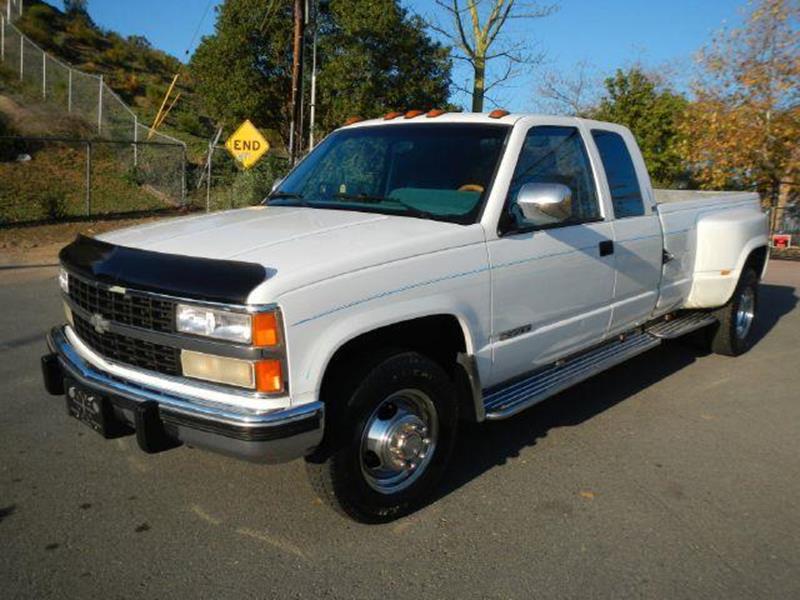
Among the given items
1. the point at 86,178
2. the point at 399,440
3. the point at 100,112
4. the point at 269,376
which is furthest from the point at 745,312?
the point at 100,112

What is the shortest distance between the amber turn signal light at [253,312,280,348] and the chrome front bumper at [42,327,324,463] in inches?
11.0

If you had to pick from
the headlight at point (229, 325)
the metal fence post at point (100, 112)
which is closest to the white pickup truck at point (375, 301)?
the headlight at point (229, 325)

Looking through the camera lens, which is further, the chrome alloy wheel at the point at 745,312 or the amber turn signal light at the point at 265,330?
the chrome alloy wheel at the point at 745,312

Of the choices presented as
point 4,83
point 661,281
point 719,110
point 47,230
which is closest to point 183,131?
point 4,83

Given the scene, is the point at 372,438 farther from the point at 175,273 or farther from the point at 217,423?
the point at 175,273

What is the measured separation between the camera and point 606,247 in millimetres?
4523

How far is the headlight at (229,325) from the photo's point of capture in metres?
2.75

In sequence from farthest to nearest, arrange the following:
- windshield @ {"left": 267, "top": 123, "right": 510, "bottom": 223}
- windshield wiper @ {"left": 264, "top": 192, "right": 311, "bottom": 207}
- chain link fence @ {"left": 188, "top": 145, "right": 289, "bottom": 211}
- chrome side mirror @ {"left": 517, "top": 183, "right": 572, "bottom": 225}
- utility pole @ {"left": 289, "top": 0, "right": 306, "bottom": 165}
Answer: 1. chain link fence @ {"left": 188, "top": 145, "right": 289, "bottom": 211}
2. utility pole @ {"left": 289, "top": 0, "right": 306, "bottom": 165}
3. windshield wiper @ {"left": 264, "top": 192, "right": 311, "bottom": 207}
4. windshield @ {"left": 267, "top": 123, "right": 510, "bottom": 223}
5. chrome side mirror @ {"left": 517, "top": 183, "right": 572, "bottom": 225}

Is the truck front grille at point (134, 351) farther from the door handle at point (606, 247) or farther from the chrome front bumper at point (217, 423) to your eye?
the door handle at point (606, 247)

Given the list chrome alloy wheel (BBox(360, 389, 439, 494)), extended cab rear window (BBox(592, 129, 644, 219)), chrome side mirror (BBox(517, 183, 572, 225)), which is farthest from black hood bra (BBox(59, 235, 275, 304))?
extended cab rear window (BBox(592, 129, 644, 219))

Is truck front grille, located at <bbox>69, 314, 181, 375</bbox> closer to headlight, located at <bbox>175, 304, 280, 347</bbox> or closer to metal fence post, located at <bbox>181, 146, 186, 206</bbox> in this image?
headlight, located at <bbox>175, 304, 280, 347</bbox>

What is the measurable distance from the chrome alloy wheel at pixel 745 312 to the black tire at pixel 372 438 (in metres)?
4.22

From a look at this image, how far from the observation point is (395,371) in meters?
3.20

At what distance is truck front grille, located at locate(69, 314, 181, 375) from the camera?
302cm
